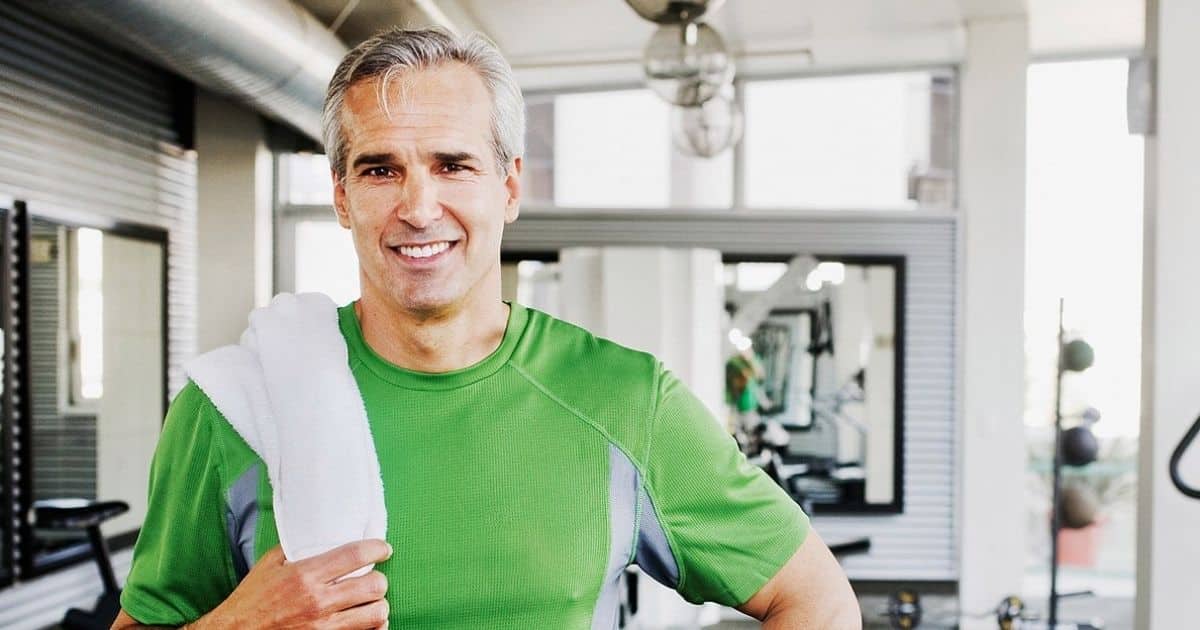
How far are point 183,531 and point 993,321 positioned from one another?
534 centimetres

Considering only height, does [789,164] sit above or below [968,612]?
above

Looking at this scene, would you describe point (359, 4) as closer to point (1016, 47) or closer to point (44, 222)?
point (44, 222)

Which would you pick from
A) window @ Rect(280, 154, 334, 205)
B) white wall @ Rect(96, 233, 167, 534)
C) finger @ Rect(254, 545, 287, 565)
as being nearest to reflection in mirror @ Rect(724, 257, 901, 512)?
window @ Rect(280, 154, 334, 205)

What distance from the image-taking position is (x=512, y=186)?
1268 mm

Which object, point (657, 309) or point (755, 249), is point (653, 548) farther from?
point (755, 249)

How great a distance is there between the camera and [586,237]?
677 centimetres

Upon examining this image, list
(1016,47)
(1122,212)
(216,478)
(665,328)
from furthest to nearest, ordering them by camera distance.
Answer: (1122,212), (1016,47), (665,328), (216,478)

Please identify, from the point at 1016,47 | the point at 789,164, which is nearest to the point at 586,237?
the point at 789,164

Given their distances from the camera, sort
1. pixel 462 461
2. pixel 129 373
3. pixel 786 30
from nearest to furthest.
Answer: pixel 462 461
pixel 129 373
pixel 786 30

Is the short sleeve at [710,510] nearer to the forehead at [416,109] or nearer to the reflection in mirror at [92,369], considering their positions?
the forehead at [416,109]

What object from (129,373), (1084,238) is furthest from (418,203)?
(1084,238)

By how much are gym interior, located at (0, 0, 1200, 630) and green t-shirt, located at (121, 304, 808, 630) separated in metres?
1.99

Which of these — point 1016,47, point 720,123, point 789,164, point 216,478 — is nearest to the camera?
point 216,478

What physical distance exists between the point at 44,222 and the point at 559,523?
A: 417 centimetres
